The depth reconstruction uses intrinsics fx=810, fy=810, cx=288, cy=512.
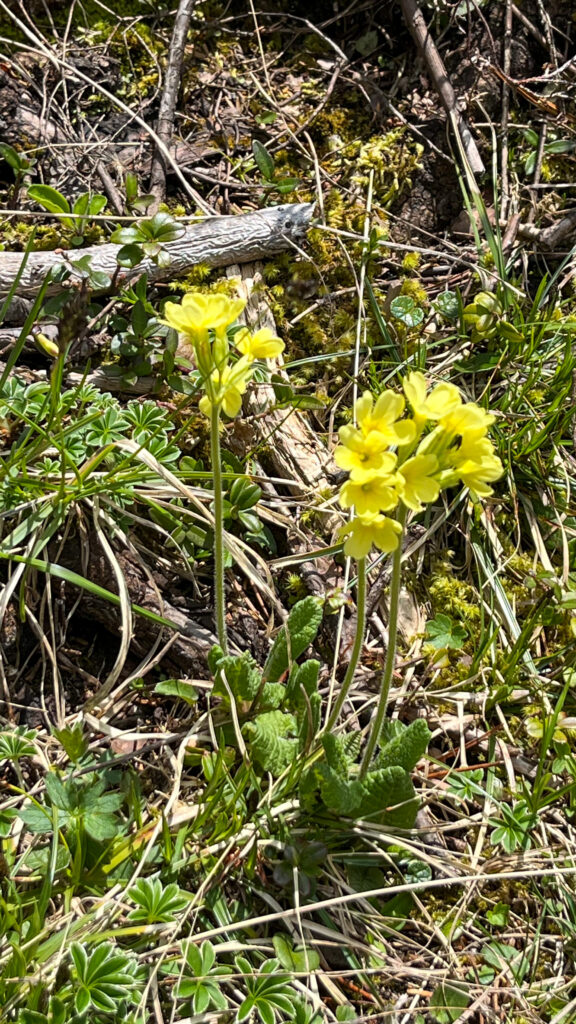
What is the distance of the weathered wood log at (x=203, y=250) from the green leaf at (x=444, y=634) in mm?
1354

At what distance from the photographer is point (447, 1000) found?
1734 mm

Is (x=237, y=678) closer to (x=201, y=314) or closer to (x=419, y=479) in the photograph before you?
(x=419, y=479)

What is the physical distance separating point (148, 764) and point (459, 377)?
5.02ft

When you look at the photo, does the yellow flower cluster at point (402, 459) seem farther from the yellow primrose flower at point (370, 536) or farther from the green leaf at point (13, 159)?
the green leaf at point (13, 159)

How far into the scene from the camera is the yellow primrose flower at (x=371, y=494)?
4.49ft

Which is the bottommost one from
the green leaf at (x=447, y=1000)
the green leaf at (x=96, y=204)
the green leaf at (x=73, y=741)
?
the green leaf at (x=447, y=1000)

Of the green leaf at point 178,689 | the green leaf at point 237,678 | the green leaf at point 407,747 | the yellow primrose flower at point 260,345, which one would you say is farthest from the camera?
the green leaf at point 178,689

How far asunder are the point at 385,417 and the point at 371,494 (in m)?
0.15

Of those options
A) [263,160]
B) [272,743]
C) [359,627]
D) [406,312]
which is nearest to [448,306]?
[406,312]

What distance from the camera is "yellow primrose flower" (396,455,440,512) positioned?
4.60 feet

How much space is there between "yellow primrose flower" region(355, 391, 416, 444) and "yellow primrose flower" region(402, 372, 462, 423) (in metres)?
0.02

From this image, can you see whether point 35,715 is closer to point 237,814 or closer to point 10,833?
point 10,833

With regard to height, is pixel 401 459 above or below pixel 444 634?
above

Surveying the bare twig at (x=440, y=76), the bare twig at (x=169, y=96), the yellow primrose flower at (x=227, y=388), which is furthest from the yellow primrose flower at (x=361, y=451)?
the bare twig at (x=440, y=76)
